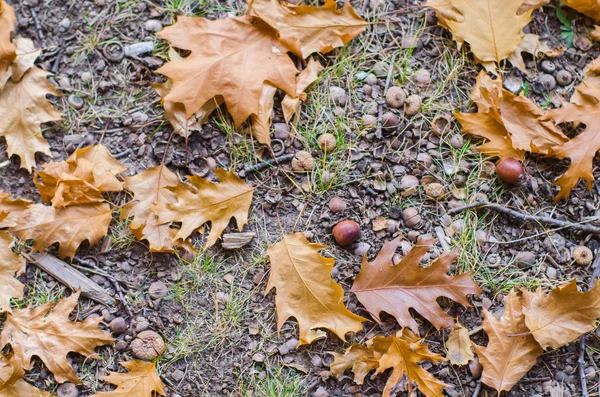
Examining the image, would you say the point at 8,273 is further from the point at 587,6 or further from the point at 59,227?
the point at 587,6

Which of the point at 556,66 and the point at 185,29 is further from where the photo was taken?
the point at 556,66

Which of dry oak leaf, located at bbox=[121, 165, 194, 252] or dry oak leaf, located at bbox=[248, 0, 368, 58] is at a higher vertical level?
dry oak leaf, located at bbox=[248, 0, 368, 58]

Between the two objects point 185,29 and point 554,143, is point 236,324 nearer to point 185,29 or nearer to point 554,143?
point 185,29

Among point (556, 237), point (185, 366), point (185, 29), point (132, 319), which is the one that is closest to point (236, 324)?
point (185, 366)

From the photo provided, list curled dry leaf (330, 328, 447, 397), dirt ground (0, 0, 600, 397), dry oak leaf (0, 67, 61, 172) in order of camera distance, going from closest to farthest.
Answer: curled dry leaf (330, 328, 447, 397) < dirt ground (0, 0, 600, 397) < dry oak leaf (0, 67, 61, 172)

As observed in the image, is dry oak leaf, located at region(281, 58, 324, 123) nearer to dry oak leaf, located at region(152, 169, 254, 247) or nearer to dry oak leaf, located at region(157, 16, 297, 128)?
dry oak leaf, located at region(157, 16, 297, 128)

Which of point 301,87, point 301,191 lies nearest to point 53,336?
point 301,191

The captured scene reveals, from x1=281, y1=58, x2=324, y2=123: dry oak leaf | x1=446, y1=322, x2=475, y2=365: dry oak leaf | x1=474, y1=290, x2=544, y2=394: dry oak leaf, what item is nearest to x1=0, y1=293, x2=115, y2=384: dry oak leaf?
x1=281, y1=58, x2=324, y2=123: dry oak leaf

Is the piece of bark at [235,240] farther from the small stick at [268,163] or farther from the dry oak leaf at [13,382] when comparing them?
the dry oak leaf at [13,382]
